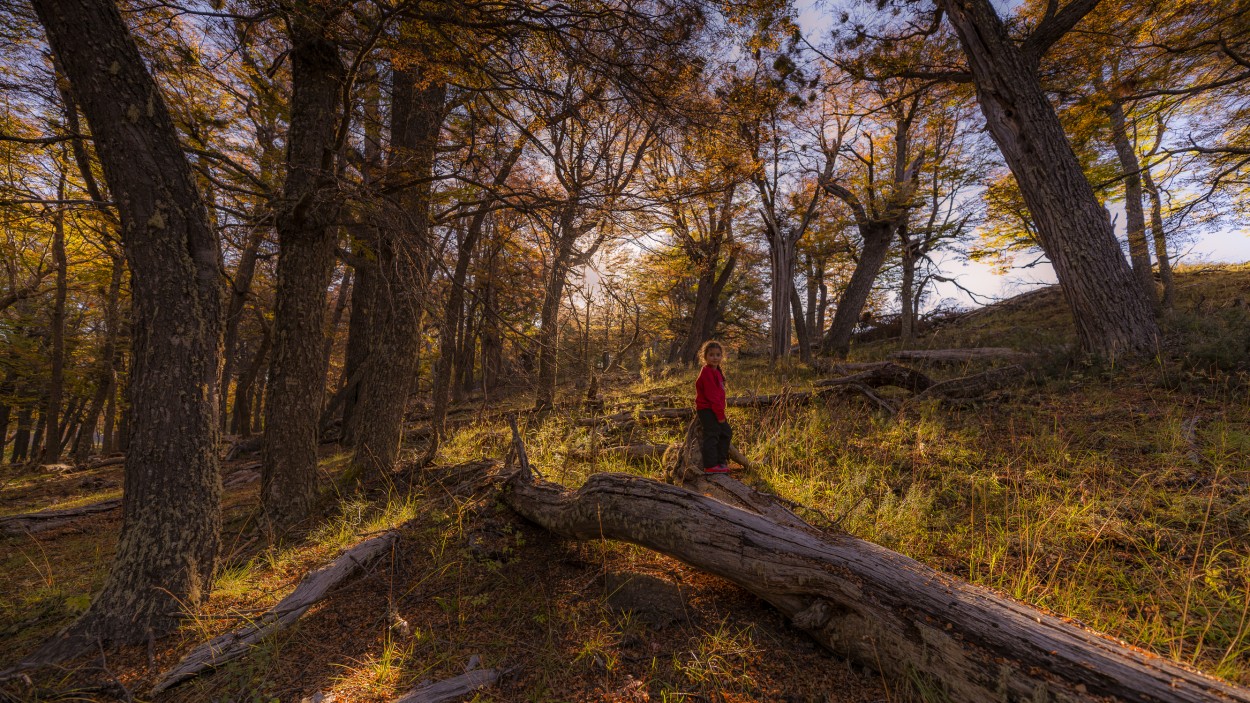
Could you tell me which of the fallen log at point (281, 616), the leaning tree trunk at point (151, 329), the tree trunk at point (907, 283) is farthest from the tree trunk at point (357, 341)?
the tree trunk at point (907, 283)

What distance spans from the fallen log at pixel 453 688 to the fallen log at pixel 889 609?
928 millimetres

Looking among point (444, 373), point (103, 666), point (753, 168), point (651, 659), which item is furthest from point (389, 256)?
point (753, 168)

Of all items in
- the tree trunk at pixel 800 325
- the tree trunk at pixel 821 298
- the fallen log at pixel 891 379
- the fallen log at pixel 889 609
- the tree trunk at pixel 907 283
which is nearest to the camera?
the fallen log at pixel 889 609

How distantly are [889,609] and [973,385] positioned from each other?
5316mm

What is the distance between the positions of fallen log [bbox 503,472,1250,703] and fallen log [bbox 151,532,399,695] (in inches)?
55.4

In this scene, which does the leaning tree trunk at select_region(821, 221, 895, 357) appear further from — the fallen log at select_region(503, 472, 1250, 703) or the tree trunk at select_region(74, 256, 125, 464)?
the tree trunk at select_region(74, 256, 125, 464)

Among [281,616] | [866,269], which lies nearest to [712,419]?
[281,616]

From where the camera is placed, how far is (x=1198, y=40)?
624cm

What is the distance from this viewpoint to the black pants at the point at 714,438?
405 cm

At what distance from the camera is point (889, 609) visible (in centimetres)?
187

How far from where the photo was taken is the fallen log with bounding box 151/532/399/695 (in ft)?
7.07

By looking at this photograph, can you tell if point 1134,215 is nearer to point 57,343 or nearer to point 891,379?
point 891,379

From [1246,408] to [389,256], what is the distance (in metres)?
8.97

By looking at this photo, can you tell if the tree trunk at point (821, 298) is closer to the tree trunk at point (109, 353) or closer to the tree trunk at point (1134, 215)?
the tree trunk at point (1134, 215)
